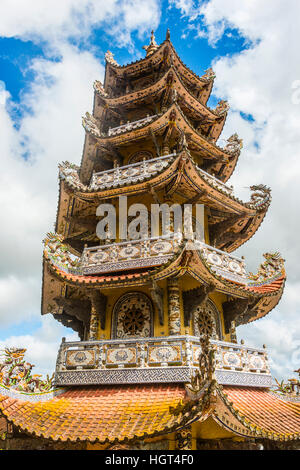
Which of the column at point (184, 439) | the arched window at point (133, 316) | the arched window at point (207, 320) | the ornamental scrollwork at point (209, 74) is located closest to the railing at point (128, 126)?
the ornamental scrollwork at point (209, 74)

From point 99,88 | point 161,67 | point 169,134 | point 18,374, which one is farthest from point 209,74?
point 18,374

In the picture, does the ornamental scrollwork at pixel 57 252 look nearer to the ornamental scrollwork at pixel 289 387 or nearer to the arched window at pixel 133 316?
the arched window at pixel 133 316

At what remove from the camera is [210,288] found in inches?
397

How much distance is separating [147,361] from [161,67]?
14.4 m

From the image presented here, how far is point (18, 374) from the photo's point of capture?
823cm

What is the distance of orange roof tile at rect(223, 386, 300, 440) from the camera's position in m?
7.59

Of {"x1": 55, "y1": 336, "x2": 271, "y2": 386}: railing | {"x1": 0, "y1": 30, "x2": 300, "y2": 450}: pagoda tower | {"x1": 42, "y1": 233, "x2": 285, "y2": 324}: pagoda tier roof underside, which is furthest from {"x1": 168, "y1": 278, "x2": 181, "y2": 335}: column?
{"x1": 55, "y1": 336, "x2": 271, "y2": 386}: railing

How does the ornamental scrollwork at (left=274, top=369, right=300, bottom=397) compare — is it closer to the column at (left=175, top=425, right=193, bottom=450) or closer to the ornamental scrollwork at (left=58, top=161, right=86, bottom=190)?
the column at (left=175, top=425, right=193, bottom=450)

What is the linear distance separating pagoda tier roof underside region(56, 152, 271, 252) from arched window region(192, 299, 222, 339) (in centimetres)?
372

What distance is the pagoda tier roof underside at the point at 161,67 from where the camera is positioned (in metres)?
16.1

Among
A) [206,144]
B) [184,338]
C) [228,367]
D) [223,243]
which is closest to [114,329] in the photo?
[184,338]

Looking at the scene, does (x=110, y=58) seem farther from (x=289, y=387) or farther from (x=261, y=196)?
(x=289, y=387)
